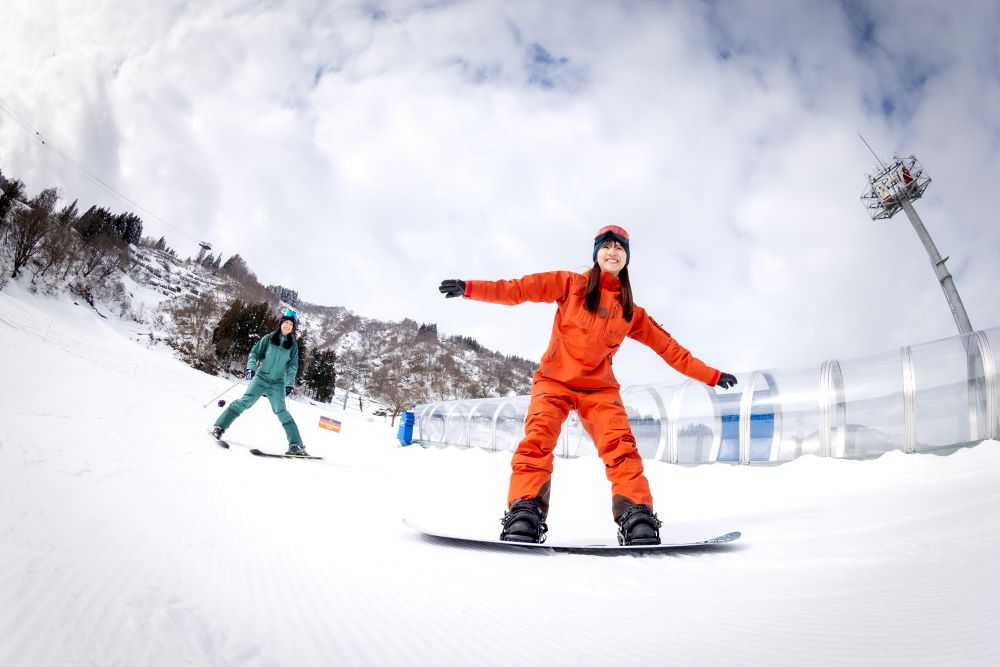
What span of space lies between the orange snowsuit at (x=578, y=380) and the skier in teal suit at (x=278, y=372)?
4461mm

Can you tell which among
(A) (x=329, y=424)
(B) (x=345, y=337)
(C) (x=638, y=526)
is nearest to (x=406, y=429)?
(A) (x=329, y=424)

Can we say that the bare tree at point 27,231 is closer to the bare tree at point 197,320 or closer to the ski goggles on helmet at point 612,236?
the bare tree at point 197,320

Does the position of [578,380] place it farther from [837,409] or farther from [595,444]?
[837,409]

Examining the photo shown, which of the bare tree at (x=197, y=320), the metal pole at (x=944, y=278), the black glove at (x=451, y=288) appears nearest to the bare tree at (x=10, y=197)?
the bare tree at (x=197, y=320)

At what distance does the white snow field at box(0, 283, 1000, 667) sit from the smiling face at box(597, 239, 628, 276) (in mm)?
1812

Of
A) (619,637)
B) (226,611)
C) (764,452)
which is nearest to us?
(226,611)

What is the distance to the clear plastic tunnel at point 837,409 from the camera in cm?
484

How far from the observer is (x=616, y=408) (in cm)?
274

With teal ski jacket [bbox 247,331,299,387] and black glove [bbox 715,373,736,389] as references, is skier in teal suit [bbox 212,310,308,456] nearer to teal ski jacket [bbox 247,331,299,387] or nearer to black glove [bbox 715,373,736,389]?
teal ski jacket [bbox 247,331,299,387]

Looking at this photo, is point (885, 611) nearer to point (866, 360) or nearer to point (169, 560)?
point (169, 560)

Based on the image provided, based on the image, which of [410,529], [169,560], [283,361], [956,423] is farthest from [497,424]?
[169,560]

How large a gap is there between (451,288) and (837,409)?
5706 mm

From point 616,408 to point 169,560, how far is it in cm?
228

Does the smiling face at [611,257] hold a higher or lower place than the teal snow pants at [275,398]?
higher
